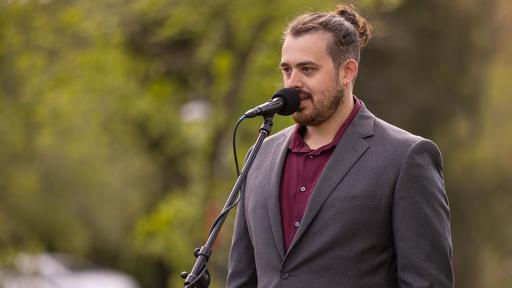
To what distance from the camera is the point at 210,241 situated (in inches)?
183

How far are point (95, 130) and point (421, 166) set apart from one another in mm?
13554

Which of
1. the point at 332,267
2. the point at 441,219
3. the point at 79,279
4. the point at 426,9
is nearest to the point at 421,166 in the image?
the point at 441,219

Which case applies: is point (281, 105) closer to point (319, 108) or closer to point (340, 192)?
point (319, 108)

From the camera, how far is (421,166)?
4.58 meters

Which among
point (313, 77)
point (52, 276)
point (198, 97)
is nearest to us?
point (313, 77)

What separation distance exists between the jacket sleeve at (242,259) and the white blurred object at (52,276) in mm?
11849

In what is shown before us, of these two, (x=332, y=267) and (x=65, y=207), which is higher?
(x=65, y=207)

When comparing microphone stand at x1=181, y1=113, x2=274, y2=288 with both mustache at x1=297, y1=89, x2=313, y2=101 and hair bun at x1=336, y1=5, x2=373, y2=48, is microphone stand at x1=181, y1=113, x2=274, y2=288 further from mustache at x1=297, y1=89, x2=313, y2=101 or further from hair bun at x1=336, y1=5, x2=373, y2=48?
hair bun at x1=336, y1=5, x2=373, y2=48

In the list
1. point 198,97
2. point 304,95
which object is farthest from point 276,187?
point 198,97

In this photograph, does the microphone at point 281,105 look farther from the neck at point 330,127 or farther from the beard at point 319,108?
the neck at point 330,127

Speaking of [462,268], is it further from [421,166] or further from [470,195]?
[421,166]

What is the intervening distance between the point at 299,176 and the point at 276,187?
0.33 ft

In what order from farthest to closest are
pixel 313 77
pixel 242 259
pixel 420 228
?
1. pixel 242 259
2. pixel 313 77
3. pixel 420 228

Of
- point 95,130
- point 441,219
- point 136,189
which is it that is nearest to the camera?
point 441,219
